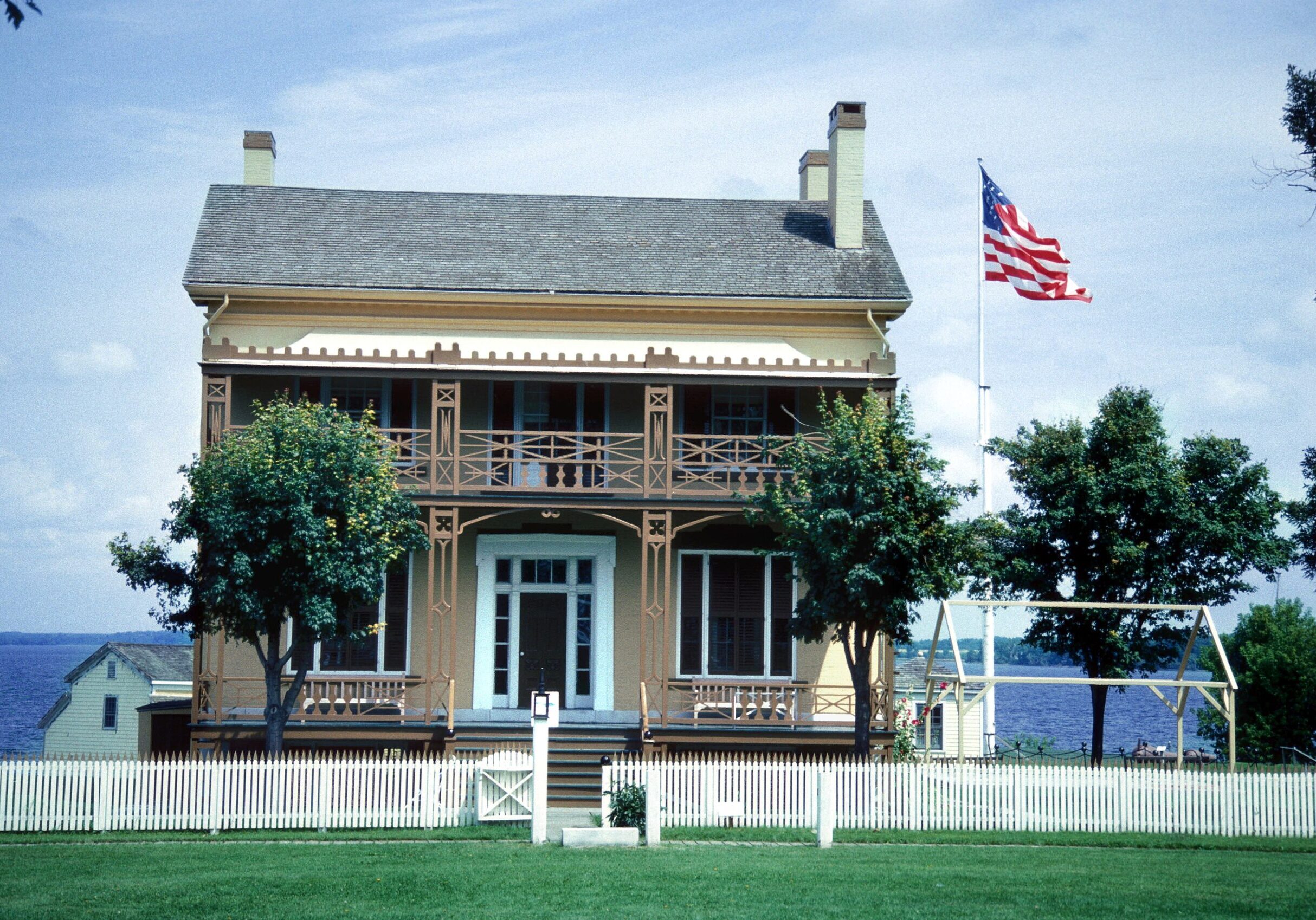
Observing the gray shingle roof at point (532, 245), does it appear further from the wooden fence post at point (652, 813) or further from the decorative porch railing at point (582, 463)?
the wooden fence post at point (652, 813)

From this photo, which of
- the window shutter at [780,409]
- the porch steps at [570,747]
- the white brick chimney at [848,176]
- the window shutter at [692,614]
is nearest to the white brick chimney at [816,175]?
the white brick chimney at [848,176]

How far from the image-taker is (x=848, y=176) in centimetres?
2548

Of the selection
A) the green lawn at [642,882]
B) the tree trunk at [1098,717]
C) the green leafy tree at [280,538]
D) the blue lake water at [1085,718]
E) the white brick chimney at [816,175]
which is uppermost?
the white brick chimney at [816,175]

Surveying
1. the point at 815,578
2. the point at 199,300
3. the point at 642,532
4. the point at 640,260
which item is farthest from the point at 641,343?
the point at 199,300

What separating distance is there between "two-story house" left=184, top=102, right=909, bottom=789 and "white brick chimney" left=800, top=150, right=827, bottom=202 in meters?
3.17

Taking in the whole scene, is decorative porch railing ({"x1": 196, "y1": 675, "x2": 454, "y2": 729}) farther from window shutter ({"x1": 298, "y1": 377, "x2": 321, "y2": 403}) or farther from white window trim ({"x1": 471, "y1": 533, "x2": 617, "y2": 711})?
window shutter ({"x1": 298, "y1": 377, "x2": 321, "y2": 403})

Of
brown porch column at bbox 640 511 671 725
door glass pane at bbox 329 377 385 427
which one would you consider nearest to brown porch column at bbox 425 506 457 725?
door glass pane at bbox 329 377 385 427

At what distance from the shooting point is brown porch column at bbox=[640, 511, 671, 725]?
850 inches

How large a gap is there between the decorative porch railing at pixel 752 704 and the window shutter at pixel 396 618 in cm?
391

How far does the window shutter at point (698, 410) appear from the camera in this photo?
23.8m

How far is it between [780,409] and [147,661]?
24.4 metres

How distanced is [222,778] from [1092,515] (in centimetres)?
1405

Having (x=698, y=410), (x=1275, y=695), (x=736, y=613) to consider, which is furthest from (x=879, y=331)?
(x=1275, y=695)

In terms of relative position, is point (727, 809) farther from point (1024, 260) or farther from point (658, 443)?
point (1024, 260)
